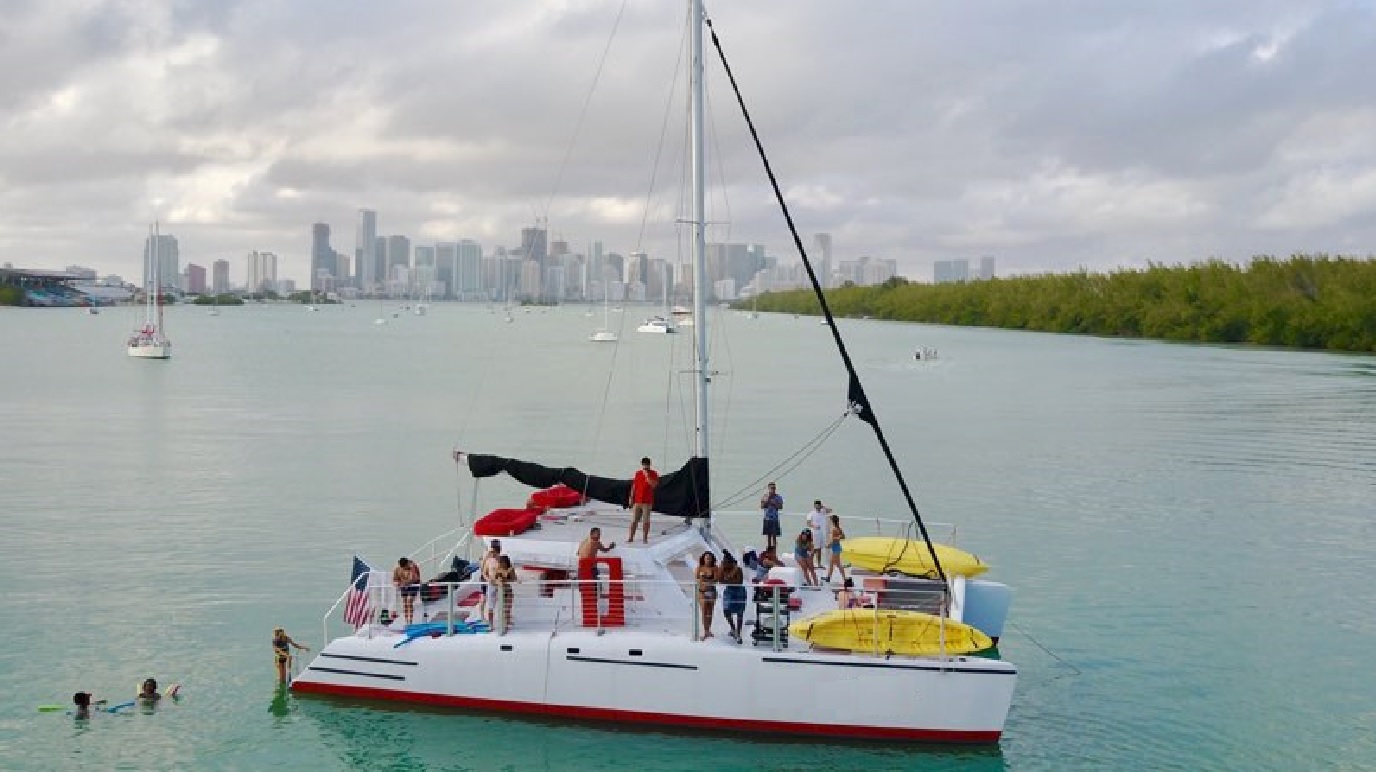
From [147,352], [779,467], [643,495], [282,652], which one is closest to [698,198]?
[643,495]

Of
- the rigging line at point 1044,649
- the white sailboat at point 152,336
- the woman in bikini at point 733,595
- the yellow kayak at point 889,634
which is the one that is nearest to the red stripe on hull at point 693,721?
the yellow kayak at point 889,634

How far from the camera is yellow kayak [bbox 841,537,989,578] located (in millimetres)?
21094

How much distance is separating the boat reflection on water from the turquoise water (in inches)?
1.9

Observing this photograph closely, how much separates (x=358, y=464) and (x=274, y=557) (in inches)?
603

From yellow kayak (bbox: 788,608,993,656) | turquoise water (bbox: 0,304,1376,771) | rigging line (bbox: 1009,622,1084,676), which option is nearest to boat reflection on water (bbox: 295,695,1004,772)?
turquoise water (bbox: 0,304,1376,771)

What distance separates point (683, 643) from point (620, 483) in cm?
405

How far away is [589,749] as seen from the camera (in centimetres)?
1811

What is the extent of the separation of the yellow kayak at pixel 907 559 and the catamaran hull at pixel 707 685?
3.75m

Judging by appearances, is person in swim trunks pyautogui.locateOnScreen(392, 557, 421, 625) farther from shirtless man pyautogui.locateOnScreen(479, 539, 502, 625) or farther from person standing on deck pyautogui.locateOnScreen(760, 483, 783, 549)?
person standing on deck pyautogui.locateOnScreen(760, 483, 783, 549)

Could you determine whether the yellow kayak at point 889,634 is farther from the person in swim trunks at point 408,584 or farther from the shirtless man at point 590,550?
the person in swim trunks at point 408,584

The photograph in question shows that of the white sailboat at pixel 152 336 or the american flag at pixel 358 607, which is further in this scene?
the white sailboat at pixel 152 336

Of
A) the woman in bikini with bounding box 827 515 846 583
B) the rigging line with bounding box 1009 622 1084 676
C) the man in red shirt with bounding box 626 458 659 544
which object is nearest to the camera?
the man in red shirt with bounding box 626 458 659 544

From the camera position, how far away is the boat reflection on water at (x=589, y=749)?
17.8 metres

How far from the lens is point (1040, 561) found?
30906mm
